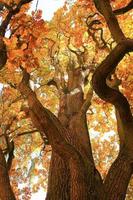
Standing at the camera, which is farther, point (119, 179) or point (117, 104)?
point (119, 179)

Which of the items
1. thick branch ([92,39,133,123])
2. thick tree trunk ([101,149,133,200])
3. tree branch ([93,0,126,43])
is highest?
tree branch ([93,0,126,43])

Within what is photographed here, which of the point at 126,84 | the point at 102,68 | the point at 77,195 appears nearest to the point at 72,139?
the point at 77,195

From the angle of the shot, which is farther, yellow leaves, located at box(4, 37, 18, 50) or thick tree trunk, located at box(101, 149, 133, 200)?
thick tree trunk, located at box(101, 149, 133, 200)

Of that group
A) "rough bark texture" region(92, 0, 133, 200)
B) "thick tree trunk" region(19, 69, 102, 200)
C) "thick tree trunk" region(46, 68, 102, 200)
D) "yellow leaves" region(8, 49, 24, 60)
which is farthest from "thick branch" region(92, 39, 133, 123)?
"yellow leaves" region(8, 49, 24, 60)

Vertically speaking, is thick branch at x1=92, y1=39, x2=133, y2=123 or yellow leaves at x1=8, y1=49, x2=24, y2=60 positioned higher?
yellow leaves at x1=8, y1=49, x2=24, y2=60

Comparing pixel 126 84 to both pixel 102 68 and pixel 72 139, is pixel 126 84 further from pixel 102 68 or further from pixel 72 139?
pixel 102 68

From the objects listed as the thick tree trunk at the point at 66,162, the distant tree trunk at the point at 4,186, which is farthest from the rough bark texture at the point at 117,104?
the distant tree trunk at the point at 4,186

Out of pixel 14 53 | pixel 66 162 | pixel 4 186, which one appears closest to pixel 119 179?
pixel 66 162

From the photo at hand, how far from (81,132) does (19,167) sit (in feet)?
25.8

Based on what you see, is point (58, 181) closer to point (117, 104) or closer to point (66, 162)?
point (66, 162)

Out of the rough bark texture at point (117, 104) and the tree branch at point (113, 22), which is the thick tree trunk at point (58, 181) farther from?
the tree branch at point (113, 22)

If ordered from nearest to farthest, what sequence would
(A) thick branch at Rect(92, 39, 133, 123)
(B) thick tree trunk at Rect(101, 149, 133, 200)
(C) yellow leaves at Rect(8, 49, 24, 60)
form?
(A) thick branch at Rect(92, 39, 133, 123) → (C) yellow leaves at Rect(8, 49, 24, 60) → (B) thick tree trunk at Rect(101, 149, 133, 200)

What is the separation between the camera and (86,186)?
6820 millimetres

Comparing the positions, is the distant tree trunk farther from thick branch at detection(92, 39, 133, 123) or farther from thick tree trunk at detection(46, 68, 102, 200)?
thick branch at detection(92, 39, 133, 123)
